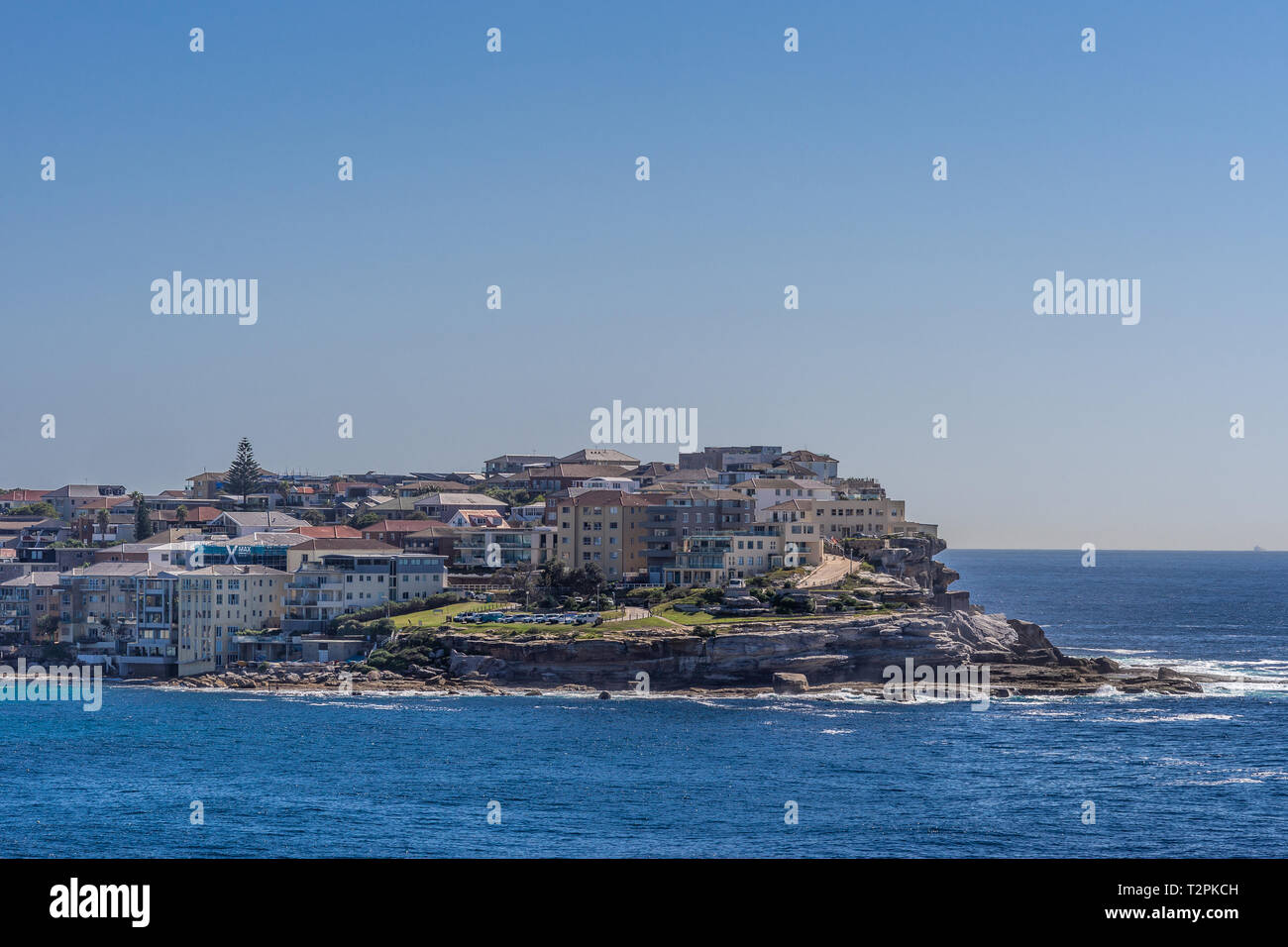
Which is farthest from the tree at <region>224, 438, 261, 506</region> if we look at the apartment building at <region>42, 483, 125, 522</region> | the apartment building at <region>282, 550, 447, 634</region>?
the apartment building at <region>282, 550, 447, 634</region>

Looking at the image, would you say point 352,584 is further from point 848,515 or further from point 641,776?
point 641,776

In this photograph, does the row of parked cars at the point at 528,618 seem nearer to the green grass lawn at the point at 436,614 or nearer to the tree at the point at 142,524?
the green grass lawn at the point at 436,614

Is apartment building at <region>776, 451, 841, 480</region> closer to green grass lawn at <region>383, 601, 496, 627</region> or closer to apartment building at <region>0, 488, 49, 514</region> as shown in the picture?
green grass lawn at <region>383, 601, 496, 627</region>

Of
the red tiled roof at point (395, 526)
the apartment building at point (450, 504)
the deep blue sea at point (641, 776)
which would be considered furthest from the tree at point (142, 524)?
the deep blue sea at point (641, 776)

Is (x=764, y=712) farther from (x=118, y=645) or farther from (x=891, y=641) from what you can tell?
(x=118, y=645)

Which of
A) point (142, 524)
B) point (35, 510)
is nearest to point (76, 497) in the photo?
point (35, 510)

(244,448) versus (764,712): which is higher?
(244,448)

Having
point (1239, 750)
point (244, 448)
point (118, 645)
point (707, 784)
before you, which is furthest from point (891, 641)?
point (244, 448)
